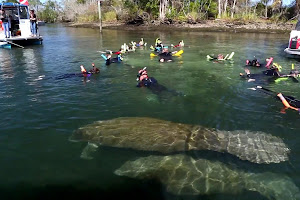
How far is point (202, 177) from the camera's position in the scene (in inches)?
231

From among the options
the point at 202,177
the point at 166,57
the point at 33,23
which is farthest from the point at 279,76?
the point at 33,23

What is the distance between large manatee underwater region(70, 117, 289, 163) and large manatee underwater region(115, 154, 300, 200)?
512 millimetres

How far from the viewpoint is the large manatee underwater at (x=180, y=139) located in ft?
22.5

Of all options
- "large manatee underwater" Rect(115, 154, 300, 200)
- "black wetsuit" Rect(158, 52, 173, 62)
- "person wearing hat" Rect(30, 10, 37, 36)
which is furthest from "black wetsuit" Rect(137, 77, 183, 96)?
"person wearing hat" Rect(30, 10, 37, 36)

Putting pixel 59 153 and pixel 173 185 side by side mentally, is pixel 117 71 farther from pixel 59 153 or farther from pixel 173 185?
pixel 173 185

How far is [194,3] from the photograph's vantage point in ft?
166

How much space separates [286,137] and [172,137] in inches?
146

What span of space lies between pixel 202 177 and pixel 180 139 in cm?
150

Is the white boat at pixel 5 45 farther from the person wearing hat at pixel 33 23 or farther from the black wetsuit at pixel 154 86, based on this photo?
the black wetsuit at pixel 154 86

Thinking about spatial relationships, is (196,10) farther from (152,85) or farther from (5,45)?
(152,85)

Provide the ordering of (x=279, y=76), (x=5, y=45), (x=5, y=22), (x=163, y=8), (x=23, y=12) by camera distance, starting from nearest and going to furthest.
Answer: (x=279, y=76)
(x=5, y=22)
(x=5, y=45)
(x=23, y=12)
(x=163, y=8)

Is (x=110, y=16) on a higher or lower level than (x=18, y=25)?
higher

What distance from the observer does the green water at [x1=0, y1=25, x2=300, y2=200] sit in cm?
595

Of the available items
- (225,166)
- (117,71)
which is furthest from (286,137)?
(117,71)
